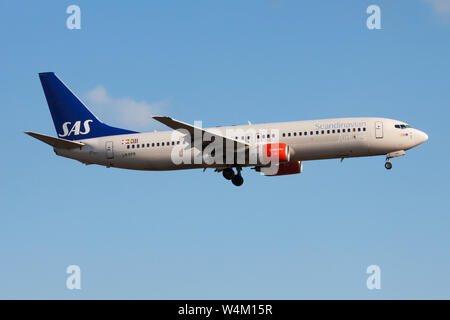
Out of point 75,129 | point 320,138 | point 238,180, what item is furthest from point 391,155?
point 75,129

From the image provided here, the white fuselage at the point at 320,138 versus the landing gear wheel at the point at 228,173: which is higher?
the white fuselage at the point at 320,138

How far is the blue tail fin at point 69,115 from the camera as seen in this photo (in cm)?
5394

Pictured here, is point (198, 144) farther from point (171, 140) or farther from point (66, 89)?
point (66, 89)

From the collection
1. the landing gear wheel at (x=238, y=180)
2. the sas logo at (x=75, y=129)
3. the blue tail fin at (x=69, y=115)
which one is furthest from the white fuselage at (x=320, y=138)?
the sas logo at (x=75, y=129)

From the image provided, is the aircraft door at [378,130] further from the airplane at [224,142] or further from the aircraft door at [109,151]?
the aircraft door at [109,151]

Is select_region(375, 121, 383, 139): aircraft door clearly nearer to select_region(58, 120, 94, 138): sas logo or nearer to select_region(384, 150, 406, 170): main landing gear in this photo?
select_region(384, 150, 406, 170): main landing gear

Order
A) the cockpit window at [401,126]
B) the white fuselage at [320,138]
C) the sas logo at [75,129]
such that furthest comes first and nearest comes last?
1. the sas logo at [75,129]
2. the cockpit window at [401,126]
3. the white fuselage at [320,138]

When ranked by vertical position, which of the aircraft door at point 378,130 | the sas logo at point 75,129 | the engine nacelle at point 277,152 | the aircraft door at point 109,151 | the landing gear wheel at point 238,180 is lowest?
the landing gear wheel at point 238,180

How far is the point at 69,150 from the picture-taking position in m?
52.8

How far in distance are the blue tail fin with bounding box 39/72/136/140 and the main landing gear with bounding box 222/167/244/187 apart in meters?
8.37

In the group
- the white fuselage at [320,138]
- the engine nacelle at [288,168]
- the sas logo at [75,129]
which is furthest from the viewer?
the sas logo at [75,129]

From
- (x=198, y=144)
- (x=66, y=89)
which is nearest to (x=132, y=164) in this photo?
(x=198, y=144)

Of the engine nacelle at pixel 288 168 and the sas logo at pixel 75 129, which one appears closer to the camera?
the engine nacelle at pixel 288 168

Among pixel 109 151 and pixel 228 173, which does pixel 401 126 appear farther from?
pixel 109 151
